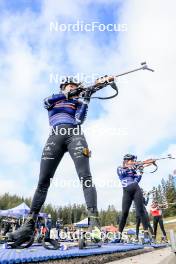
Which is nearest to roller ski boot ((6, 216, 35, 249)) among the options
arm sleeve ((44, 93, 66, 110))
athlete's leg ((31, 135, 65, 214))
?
athlete's leg ((31, 135, 65, 214))

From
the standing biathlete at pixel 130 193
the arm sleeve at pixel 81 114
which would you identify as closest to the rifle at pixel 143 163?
the standing biathlete at pixel 130 193

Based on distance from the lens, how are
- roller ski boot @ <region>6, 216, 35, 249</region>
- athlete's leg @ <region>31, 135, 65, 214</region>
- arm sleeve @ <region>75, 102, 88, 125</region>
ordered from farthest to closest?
arm sleeve @ <region>75, 102, 88, 125</region>, athlete's leg @ <region>31, 135, 65, 214</region>, roller ski boot @ <region>6, 216, 35, 249</region>

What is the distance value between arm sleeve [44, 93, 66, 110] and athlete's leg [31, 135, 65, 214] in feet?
2.07

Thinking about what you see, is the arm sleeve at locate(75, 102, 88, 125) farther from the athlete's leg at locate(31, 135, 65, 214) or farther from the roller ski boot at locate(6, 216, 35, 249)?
the roller ski boot at locate(6, 216, 35, 249)

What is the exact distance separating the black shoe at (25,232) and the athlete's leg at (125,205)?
20.5ft

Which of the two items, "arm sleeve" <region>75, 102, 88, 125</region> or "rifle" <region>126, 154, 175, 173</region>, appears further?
"rifle" <region>126, 154, 175, 173</region>

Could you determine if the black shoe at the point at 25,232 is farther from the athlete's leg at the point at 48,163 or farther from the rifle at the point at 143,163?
the rifle at the point at 143,163

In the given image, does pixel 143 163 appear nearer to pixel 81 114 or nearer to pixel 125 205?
pixel 125 205

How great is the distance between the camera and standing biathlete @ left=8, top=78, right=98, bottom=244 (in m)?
4.68

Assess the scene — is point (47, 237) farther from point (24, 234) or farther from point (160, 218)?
point (160, 218)

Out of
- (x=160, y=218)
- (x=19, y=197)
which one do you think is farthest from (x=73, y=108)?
(x=19, y=197)

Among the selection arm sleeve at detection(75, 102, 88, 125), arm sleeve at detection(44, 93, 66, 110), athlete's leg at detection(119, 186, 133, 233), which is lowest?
athlete's leg at detection(119, 186, 133, 233)

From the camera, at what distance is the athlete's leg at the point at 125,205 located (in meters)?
10.7

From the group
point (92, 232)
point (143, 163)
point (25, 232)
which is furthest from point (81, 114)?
point (143, 163)
